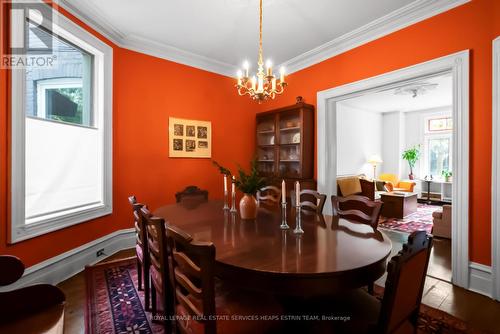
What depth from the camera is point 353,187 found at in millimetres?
5156

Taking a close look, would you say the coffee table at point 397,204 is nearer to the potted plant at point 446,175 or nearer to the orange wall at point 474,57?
the potted plant at point 446,175

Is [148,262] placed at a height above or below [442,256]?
above

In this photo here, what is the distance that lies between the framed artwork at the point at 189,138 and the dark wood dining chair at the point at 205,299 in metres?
2.50

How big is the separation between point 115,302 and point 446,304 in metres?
2.82

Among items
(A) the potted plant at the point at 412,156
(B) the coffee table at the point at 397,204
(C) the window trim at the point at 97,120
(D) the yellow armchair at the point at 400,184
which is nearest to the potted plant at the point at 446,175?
(A) the potted plant at the point at 412,156

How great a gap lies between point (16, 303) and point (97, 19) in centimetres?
284

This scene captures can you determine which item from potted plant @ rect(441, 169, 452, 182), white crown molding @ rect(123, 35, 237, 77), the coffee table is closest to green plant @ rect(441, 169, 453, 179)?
potted plant @ rect(441, 169, 452, 182)

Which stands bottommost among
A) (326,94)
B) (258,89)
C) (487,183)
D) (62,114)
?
(487,183)

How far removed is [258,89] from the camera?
2.28m

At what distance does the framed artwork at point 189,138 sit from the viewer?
11.7 feet

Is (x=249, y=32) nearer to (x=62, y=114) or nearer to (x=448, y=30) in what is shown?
(x=448, y=30)

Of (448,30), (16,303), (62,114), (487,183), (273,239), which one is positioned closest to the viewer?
(16,303)

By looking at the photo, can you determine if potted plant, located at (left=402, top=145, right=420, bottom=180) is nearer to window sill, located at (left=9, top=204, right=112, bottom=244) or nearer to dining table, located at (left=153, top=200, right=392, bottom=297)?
dining table, located at (left=153, top=200, right=392, bottom=297)

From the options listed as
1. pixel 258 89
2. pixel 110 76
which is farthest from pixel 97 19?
pixel 258 89
